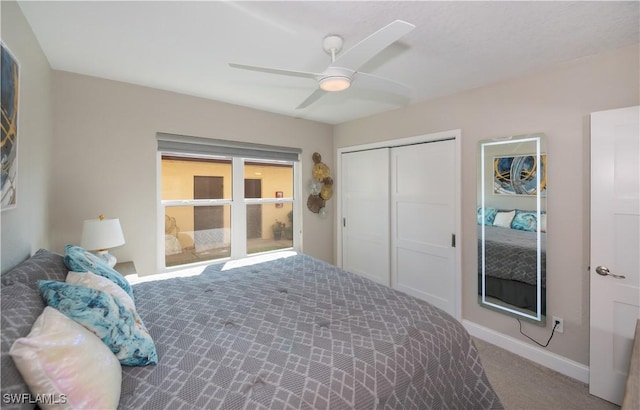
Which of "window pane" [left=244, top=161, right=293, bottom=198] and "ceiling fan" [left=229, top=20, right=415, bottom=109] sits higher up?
"ceiling fan" [left=229, top=20, right=415, bottom=109]

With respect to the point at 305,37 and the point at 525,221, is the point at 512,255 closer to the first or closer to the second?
the point at 525,221

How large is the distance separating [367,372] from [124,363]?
980mm

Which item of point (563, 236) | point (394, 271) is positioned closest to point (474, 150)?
point (563, 236)

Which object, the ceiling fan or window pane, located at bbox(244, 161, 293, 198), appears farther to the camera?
window pane, located at bbox(244, 161, 293, 198)

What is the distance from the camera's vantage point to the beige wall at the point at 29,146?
140cm

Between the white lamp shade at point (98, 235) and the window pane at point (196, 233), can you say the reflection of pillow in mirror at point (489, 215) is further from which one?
the white lamp shade at point (98, 235)

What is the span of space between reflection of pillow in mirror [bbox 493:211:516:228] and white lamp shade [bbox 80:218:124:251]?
3.34 m

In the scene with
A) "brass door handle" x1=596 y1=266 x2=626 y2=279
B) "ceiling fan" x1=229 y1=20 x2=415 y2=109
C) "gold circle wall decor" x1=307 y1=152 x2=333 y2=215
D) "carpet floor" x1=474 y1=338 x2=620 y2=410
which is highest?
"ceiling fan" x1=229 y1=20 x2=415 y2=109

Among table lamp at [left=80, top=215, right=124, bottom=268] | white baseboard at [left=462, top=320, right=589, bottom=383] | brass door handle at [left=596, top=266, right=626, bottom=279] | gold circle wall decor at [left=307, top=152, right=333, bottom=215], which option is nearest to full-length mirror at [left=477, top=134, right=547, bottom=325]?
white baseboard at [left=462, top=320, right=589, bottom=383]

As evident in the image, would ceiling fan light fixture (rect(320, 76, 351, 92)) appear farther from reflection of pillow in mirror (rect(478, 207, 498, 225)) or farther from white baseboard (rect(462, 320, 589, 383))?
white baseboard (rect(462, 320, 589, 383))

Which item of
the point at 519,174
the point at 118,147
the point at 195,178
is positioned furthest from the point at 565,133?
the point at 118,147

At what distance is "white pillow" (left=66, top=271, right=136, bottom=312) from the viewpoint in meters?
1.30

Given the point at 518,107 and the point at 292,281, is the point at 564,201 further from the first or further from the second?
the point at 292,281

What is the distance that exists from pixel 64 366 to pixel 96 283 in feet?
2.01
